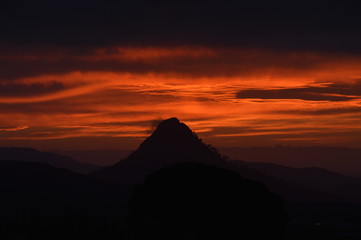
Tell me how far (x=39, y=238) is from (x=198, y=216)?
104ft

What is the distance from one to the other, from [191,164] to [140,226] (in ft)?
42.7

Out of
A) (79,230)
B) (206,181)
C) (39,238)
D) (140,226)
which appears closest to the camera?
(140,226)

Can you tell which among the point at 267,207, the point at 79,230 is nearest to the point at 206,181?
the point at 267,207

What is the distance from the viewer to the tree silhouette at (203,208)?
81000 mm

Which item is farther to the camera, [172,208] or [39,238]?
[39,238]

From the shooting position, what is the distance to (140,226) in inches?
3184

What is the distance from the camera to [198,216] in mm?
82250

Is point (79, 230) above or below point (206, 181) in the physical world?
below

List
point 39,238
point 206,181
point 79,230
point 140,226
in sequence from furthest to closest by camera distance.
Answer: point 79,230 < point 39,238 < point 206,181 < point 140,226

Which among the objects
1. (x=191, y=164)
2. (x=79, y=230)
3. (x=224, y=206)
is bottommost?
(x=79, y=230)

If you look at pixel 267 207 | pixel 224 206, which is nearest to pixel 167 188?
pixel 224 206

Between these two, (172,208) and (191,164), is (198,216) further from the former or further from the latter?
(191,164)

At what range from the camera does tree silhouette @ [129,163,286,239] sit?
81.0m

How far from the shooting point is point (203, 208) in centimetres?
8306
